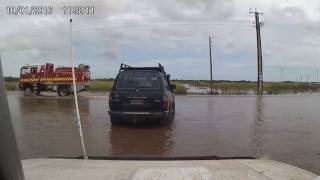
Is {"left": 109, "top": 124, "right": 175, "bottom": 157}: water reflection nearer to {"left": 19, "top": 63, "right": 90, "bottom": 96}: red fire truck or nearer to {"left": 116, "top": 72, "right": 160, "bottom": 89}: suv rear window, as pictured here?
{"left": 116, "top": 72, "right": 160, "bottom": 89}: suv rear window

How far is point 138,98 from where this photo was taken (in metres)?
15.4

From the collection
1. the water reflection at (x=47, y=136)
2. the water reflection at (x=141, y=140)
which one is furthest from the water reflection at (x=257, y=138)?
the water reflection at (x=47, y=136)

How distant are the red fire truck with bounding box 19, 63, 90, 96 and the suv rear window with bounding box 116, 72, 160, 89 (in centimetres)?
2593

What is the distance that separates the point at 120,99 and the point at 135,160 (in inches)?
248

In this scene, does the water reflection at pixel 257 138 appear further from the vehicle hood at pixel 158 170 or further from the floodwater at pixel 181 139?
the vehicle hood at pixel 158 170

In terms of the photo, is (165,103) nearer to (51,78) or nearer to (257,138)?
(257,138)

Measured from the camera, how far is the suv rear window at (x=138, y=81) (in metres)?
15.6

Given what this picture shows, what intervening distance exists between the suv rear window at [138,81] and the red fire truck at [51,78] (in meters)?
25.9

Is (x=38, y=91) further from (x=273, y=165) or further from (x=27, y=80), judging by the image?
(x=273, y=165)

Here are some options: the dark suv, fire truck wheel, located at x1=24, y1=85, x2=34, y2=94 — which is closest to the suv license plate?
the dark suv

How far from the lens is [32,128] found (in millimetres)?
15406

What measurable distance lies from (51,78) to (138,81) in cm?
2784

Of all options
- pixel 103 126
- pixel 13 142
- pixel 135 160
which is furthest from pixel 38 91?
pixel 13 142

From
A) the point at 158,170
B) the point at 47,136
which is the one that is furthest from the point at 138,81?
the point at 158,170
